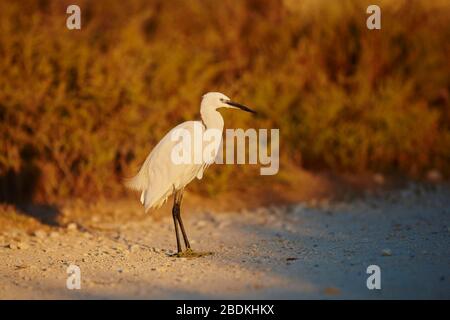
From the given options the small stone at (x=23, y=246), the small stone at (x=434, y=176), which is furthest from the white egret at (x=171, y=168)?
the small stone at (x=434, y=176)

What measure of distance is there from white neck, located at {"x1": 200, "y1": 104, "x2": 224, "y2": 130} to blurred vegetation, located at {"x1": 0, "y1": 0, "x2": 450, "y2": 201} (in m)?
2.76

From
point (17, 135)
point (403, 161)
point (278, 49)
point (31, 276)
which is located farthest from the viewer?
point (278, 49)

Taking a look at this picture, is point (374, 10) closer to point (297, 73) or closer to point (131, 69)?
point (297, 73)

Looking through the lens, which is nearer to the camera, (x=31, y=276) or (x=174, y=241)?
(x=31, y=276)

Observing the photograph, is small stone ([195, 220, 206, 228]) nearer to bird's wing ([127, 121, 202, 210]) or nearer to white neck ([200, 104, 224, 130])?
bird's wing ([127, 121, 202, 210])

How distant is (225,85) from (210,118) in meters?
3.61

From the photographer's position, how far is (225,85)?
10055mm

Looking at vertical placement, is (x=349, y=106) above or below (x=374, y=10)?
below

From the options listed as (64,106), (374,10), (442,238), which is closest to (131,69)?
(64,106)

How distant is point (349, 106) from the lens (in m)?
10.3

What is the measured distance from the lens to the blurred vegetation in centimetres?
905

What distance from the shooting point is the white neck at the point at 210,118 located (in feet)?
21.4

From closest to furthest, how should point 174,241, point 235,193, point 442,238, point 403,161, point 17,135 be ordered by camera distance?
point 442,238 < point 174,241 < point 17,135 < point 235,193 < point 403,161
